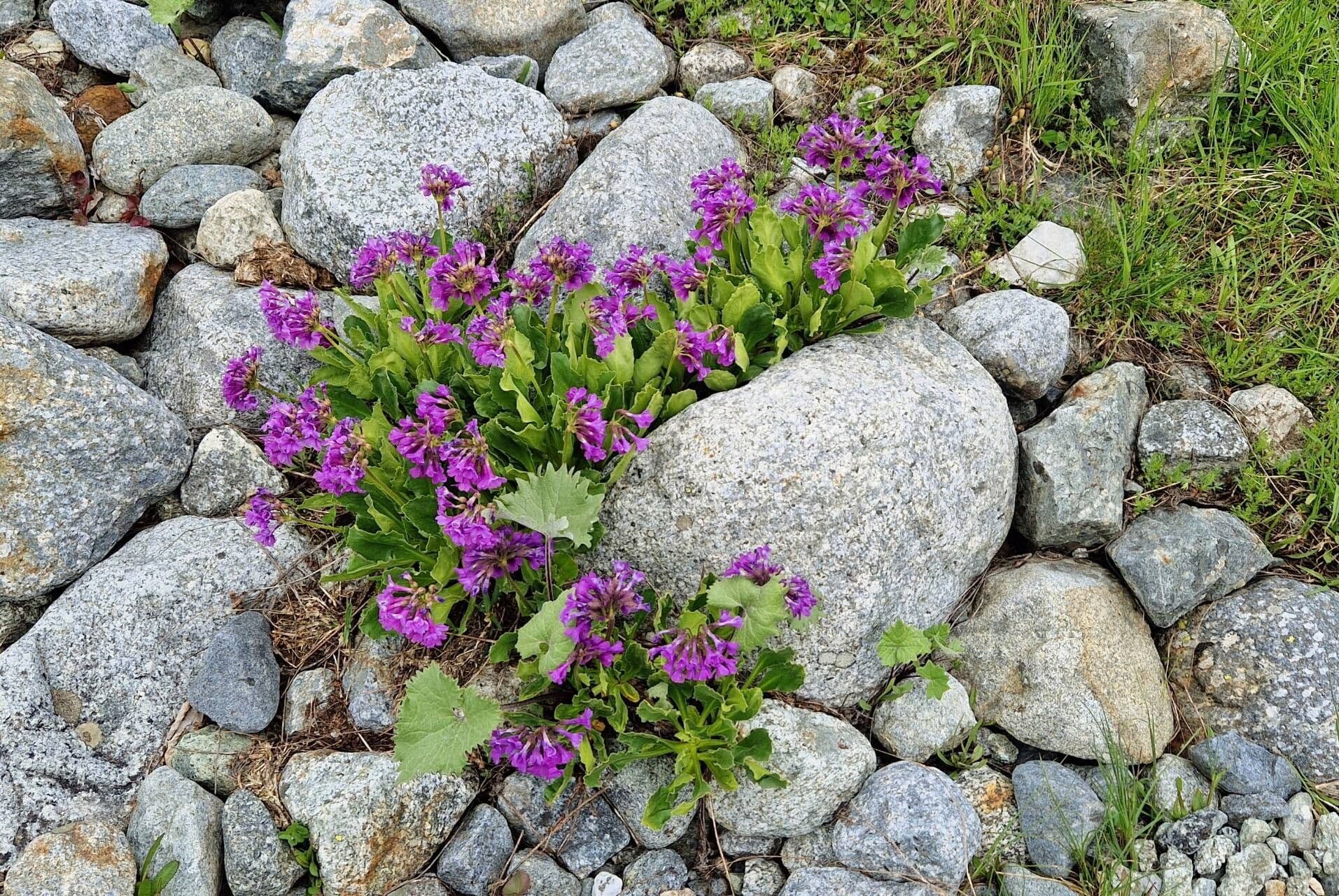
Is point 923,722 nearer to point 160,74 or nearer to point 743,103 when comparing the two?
point 743,103

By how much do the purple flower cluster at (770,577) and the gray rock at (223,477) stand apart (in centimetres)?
221

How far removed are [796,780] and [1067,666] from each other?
1135mm

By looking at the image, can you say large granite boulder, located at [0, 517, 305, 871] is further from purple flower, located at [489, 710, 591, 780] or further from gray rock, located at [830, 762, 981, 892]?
gray rock, located at [830, 762, 981, 892]

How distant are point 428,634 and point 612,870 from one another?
3.61 feet

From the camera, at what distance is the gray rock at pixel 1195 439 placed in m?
4.27

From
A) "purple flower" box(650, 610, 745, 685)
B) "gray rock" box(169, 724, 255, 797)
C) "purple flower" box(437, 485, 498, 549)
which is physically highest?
"purple flower" box(437, 485, 498, 549)

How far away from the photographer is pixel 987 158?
514cm

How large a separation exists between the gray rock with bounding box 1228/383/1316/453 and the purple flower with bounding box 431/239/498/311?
3.14m

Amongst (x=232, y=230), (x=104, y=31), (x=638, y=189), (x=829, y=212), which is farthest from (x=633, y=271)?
(x=104, y=31)

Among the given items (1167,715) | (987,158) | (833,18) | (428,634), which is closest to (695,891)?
(428,634)

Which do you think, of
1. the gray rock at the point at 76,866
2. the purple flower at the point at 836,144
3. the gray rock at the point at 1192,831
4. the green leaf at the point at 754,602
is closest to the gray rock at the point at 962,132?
the purple flower at the point at 836,144

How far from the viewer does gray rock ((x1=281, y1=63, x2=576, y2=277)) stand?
4.79 meters

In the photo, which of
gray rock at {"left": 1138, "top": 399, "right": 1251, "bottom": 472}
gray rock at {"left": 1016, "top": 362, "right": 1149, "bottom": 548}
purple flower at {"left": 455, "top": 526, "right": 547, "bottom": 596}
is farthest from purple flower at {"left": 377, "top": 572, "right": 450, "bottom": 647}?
gray rock at {"left": 1138, "top": 399, "right": 1251, "bottom": 472}

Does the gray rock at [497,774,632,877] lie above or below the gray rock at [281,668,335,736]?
below
